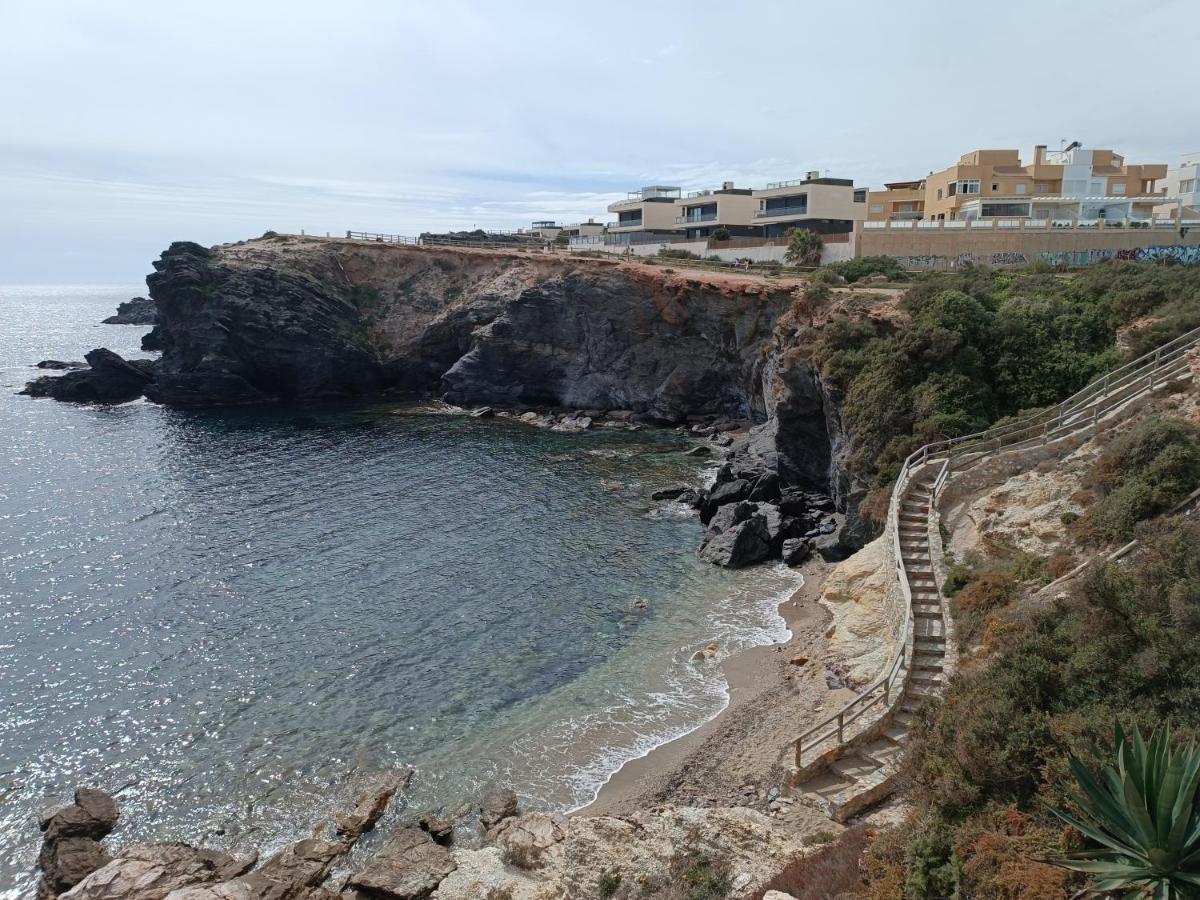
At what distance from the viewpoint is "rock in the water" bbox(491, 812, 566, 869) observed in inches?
670

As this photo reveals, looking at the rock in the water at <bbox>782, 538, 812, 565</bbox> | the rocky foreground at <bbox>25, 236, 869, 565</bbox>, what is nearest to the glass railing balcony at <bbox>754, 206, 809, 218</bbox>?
the rocky foreground at <bbox>25, 236, 869, 565</bbox>

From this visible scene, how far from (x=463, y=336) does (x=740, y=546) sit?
4884cm

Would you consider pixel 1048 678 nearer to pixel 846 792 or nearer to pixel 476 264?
pixel 846 792

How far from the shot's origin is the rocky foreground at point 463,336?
200ft

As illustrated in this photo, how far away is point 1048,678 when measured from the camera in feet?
44.6

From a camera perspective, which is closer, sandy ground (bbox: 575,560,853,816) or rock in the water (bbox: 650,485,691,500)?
sandy ground (bbox: 575,560,853,816)

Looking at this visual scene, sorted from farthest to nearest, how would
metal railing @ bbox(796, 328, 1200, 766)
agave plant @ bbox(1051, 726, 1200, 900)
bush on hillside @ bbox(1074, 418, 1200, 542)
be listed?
metal railing @ bbox(796, 328, 1200, 766) → bush on hillside @ bbox(1074, 418, 1200, 542) → agave plant @ bbox(1051, 726, 1200, 900)

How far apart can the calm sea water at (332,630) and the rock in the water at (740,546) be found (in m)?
0.99

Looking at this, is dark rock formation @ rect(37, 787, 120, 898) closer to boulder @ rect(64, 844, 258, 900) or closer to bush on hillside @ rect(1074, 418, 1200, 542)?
boulder @ rect(64, 844, 258, 900)

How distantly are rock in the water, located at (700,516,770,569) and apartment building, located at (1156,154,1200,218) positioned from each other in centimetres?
4704

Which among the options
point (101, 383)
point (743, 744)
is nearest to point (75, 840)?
point (743, 744)

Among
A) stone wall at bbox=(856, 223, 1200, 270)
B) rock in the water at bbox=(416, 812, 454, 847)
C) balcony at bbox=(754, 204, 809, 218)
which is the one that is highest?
balcony at bbox=(754, 204, 809, 218)

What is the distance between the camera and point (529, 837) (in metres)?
17.6

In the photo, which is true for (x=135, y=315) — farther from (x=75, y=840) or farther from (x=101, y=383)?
(x=75, y=840)
